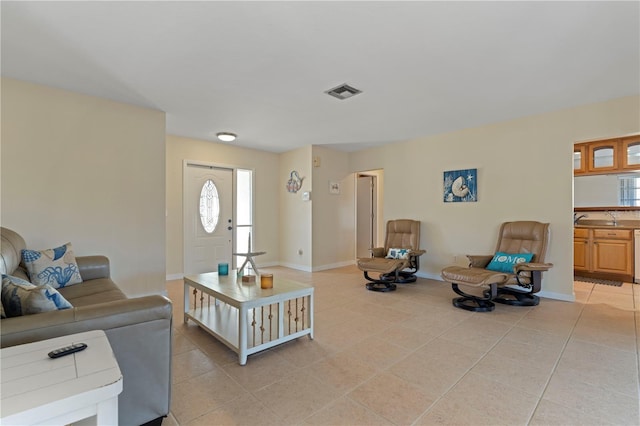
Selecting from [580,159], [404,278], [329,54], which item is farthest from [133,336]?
[580,159]

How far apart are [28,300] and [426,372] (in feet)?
7.33

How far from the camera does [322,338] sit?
257 centimetres

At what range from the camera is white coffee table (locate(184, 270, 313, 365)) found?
7.13 ft

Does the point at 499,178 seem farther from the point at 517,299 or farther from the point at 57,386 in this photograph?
the point at 57,386

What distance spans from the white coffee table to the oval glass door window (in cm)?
255

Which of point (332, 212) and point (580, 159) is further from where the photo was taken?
point (332, 212)

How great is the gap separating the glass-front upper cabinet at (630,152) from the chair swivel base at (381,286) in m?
3.97

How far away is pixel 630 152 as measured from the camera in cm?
452

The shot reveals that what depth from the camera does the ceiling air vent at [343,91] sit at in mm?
3010

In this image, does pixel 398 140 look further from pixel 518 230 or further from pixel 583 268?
pixel 583 268

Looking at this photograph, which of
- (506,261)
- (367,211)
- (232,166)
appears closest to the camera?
(506,261)

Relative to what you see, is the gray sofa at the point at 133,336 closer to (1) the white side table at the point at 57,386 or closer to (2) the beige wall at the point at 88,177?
(1) the white side table at the point at 57,386

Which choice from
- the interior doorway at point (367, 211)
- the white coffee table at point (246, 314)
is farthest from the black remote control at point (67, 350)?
the interior doorway at point (367, 211)

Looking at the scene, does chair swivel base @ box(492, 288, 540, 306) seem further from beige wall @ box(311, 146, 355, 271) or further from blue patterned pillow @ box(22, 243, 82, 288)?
blue patterned pillow @ box(22, 243, 82, 288)
